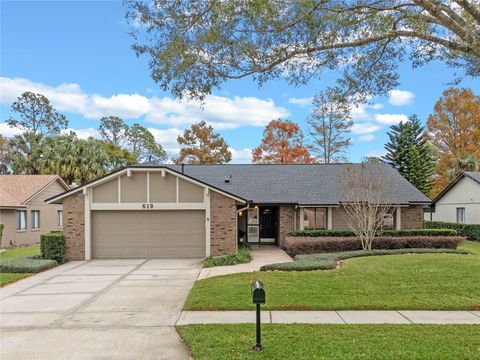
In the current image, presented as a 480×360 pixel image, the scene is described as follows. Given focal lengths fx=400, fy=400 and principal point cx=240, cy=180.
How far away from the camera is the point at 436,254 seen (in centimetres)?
1412

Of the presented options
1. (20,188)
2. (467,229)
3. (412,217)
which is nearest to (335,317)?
(412,217)

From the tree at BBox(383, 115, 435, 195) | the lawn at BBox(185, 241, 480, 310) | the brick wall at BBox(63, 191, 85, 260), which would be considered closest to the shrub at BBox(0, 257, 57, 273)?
the brick wall at BBox(63, 191, 85, 260)

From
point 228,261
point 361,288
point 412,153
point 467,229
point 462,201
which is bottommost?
point 228,261

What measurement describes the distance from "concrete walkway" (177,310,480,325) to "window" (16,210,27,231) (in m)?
20.2

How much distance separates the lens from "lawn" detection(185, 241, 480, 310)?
8.29 meters

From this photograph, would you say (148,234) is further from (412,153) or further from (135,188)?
(412,153)

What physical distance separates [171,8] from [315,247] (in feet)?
38.8

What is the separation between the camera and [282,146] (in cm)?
3750

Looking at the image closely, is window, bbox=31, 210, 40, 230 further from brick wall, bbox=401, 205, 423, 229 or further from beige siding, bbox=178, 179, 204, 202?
brick wall, bbox=401, 205, 423, 229

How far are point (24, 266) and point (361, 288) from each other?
11.0 m

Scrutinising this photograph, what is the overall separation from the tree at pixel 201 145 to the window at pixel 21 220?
1993 cm

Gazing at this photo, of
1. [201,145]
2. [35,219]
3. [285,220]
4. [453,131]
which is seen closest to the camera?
[285,220]

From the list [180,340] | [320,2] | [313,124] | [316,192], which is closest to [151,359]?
[180,340]

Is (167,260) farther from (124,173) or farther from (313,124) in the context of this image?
(313,124)
